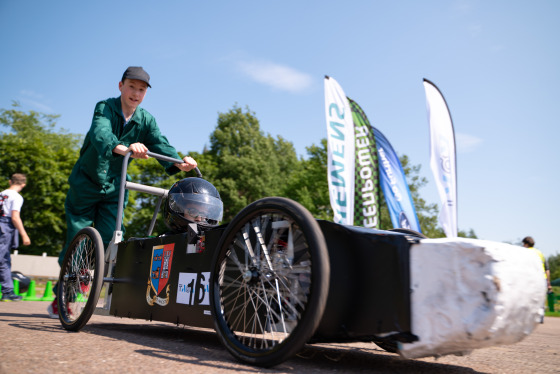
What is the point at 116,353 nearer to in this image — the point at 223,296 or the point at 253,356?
the point at 223,296

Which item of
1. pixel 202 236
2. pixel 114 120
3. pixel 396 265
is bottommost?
pixel 396 265

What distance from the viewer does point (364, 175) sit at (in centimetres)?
1248

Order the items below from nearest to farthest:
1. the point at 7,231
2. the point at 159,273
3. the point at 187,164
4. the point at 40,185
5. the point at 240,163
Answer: the point at 159,273
the point at 187,164
the point at 7,231
the point at 40,185
the point at 240,163

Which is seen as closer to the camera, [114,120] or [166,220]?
[166,220]

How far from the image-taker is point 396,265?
1988mm

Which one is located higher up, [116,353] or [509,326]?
[509,326]

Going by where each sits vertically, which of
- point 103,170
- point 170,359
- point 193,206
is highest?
point 103,170

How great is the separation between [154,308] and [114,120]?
193 cm

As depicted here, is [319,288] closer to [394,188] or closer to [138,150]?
[138,150]

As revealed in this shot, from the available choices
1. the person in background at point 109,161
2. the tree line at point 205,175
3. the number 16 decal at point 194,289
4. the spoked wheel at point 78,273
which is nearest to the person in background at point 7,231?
the person in background at point 109,161

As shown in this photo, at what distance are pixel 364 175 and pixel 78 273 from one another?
9.69 m

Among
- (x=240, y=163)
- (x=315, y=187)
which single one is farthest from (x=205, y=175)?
(x=315, y=187)

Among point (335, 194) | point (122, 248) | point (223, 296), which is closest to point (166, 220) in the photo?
point (122, 248)

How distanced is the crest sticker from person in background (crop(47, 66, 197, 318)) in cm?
92
